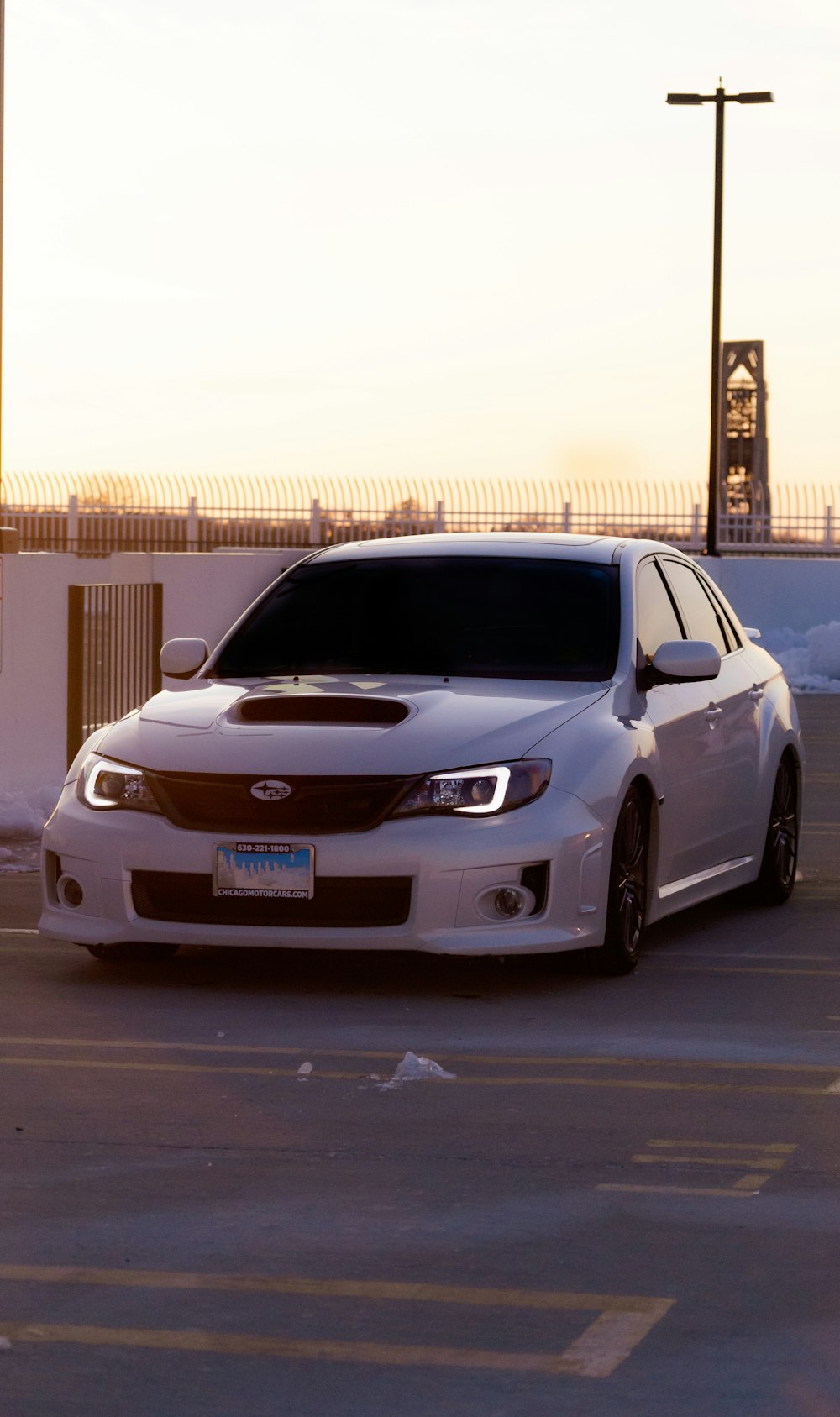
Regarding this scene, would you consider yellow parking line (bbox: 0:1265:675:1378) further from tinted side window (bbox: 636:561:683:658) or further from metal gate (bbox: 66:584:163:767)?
metal gate (bbox: 66:584:163:767)

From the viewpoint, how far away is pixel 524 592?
9.49m

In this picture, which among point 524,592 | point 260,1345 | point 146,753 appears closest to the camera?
point 260,1345

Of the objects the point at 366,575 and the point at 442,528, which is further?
the point at 442,528

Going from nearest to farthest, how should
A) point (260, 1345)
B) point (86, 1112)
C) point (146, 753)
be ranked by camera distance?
point (260, 1345), point (86, 1112), point (146, 753)

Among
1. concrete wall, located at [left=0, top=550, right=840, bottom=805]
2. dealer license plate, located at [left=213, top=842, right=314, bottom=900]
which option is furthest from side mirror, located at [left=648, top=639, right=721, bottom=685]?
concrete wall, located at [left=0, top=550, right=840, bottom=805]

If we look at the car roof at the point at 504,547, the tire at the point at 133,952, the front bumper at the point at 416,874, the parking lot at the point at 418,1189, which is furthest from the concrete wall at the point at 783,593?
the front bumper at the point at 416,874

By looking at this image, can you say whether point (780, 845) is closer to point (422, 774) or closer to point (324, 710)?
point (324, 710)

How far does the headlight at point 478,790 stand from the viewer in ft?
26.4

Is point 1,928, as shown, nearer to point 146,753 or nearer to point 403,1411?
point 146,753

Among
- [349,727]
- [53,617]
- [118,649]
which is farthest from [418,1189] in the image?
[53,617]

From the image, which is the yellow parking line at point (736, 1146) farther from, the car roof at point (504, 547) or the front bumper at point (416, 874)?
the car roof at point (504, 547)

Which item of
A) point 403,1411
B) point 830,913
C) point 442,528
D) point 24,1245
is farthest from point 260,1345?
point 442,528

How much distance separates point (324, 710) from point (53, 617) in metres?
6.99

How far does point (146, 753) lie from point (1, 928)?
1.84 m
